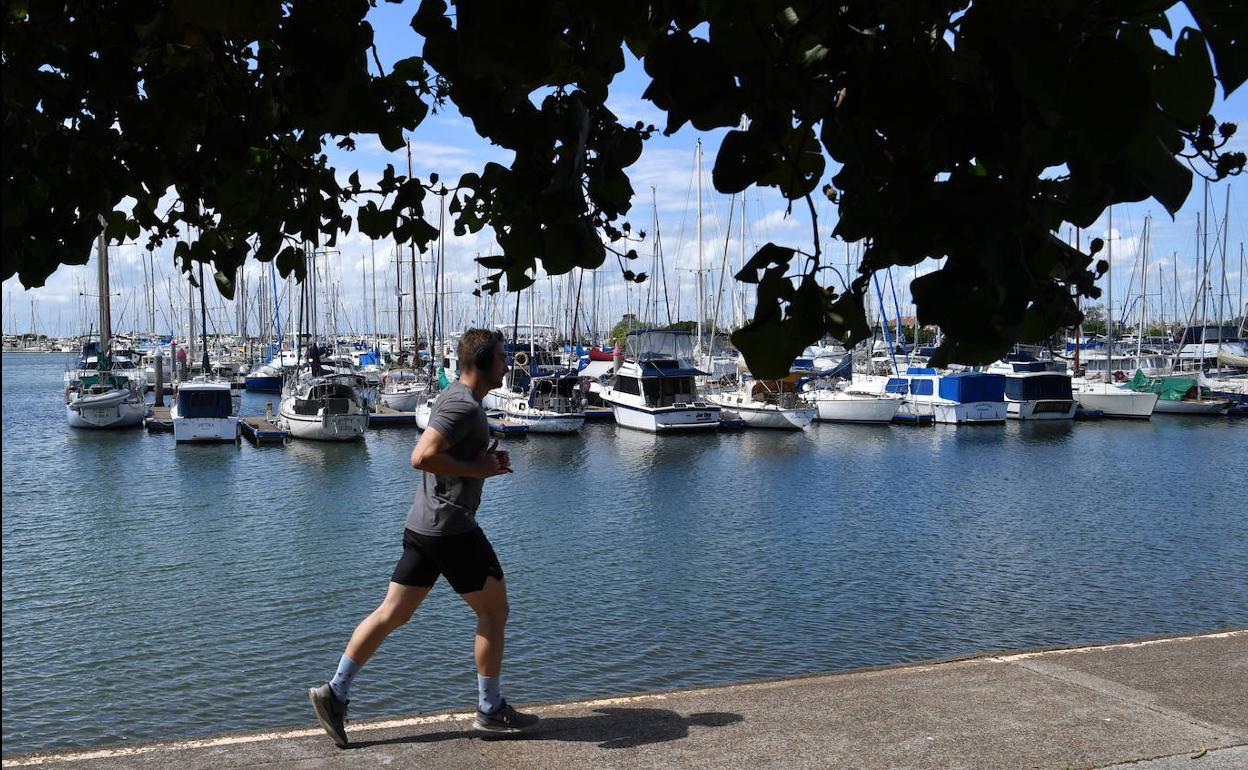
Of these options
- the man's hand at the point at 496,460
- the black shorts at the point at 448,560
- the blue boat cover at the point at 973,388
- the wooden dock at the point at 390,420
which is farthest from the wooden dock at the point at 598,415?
the black shorts at the point at 448,560

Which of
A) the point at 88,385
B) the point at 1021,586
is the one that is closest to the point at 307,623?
the point at 1021,586

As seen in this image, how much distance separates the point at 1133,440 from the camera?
123ft

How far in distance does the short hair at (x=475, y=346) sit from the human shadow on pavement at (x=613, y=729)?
1.80 meters

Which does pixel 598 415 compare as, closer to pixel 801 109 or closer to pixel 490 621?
pixel 490 621

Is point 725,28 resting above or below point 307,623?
above

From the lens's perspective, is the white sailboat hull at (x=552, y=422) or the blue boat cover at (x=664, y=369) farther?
the blue boat cover at (x=664, y=369)

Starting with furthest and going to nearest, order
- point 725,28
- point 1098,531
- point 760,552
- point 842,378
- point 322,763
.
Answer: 1. point 842,378
2. point 1098,531
3. point 760,552
4. point 322,763
5. point 725,28

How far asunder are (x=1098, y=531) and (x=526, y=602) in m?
11.3

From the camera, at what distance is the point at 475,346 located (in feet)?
19.0

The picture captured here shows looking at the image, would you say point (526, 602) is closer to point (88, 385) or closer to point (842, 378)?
point (88, 385)

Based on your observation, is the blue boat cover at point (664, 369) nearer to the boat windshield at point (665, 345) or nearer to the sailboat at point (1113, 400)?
the boat windshield at point (665, 345)

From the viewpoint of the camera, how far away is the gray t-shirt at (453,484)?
18.1ft

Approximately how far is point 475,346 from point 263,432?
2961cm

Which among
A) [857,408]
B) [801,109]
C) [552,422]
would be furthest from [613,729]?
[857,408]
